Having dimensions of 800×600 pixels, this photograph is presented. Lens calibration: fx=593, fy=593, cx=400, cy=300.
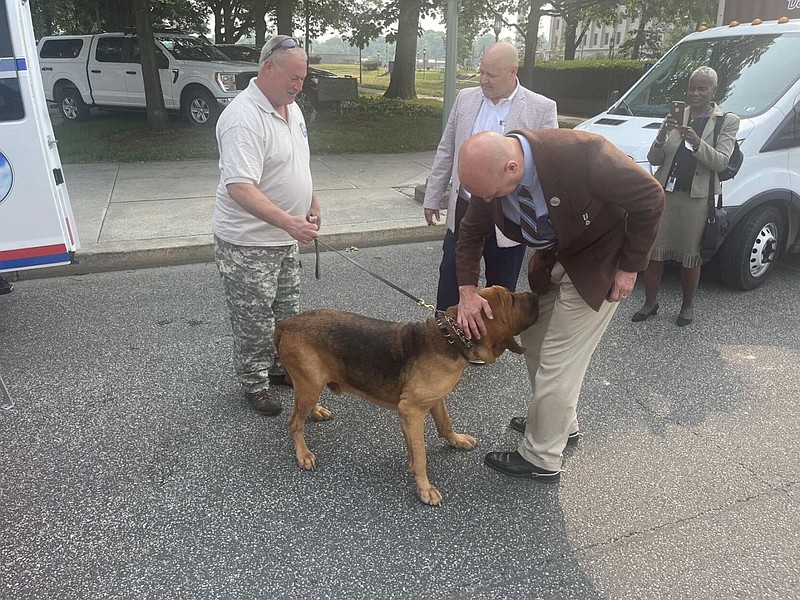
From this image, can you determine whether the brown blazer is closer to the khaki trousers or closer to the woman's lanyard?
the khaki trousers

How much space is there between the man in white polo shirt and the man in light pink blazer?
984 millimetres

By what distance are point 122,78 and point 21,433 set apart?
1354cm

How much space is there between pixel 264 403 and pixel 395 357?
1.16 m

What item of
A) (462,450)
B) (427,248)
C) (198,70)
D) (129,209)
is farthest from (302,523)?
(198,70)

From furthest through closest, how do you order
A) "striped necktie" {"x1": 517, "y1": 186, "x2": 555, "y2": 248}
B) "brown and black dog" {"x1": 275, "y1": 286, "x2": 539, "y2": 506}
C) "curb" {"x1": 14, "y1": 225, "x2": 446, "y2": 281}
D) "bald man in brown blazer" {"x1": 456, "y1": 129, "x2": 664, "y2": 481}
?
1. "curb" {"x1": 14, "y1": 225, "x2": 446, "y2": 281}
2. "brown and black dog" {"x1": 275, "y1": 286, "x2": 539, "y2": 506}
3. "striped necktie" {"x1": 517, "y1": 186, "x2": 555, "y2": 248}
4. "bald man in brown blazer" {"x1": 456, "y1": 129, "x2": 664, "y2": 481}

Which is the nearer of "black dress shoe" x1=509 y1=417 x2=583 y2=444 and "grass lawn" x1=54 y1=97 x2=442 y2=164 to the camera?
"black dress shoe" x1=509 y1=417 x2=583 y2=444

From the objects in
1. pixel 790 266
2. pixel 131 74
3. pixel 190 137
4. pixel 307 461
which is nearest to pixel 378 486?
pixel 307 461

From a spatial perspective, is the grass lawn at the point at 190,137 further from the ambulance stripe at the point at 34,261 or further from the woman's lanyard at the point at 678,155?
the woman's lanyard at the point at 678,155

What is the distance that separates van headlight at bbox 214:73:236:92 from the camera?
43.3ft

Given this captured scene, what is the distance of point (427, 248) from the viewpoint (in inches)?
270

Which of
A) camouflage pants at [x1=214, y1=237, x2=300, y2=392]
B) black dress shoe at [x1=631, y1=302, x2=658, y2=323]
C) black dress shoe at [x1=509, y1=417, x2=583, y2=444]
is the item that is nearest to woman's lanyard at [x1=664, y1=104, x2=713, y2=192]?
black dress shoe at [x1=631, y1=302, x2=658, y2=323]

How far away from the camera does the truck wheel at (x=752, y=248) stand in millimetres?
5262

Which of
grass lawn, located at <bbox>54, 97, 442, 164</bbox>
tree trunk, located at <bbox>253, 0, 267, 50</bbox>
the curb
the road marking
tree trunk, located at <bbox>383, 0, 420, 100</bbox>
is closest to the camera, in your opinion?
the curb

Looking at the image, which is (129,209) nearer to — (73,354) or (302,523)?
(73,354)
